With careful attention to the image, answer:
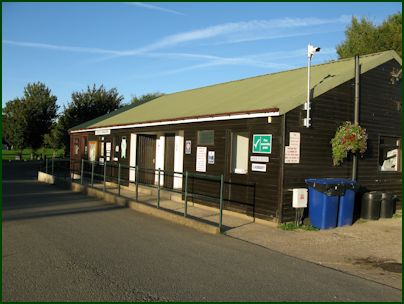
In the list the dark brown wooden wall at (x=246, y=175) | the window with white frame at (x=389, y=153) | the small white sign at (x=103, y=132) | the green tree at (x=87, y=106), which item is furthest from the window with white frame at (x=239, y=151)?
the green tree at (x=87, y=106)

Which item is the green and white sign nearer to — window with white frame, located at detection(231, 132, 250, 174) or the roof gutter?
the roof gutter

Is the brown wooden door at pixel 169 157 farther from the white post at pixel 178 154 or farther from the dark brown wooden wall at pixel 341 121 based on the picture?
the dark brown wooden wall at pixel 341 121

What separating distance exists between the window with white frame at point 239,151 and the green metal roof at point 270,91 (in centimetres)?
83

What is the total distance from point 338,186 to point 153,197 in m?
6.41

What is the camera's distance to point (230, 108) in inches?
468

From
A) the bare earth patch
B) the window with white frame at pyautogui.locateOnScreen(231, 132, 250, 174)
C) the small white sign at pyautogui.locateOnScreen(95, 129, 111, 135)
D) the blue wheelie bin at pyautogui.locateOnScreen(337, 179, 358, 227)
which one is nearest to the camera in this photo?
the bare earth patch

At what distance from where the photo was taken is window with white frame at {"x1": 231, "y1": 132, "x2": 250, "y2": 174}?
38.7ft

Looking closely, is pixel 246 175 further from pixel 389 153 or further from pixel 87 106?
pixel 87 106

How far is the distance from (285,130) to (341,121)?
214cm

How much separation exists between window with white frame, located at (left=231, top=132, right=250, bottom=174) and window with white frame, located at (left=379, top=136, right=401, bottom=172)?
4.02 metres

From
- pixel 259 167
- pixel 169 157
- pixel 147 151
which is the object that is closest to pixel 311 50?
pixel 259 167

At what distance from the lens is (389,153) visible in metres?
13.1

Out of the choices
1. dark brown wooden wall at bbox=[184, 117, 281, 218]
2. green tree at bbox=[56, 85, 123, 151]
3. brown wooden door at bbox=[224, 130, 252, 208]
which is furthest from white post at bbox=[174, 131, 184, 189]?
green tree at bbox=[56, 85, 123, 151]

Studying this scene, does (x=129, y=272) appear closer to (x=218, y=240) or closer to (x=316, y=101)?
(x=218, y=240)
